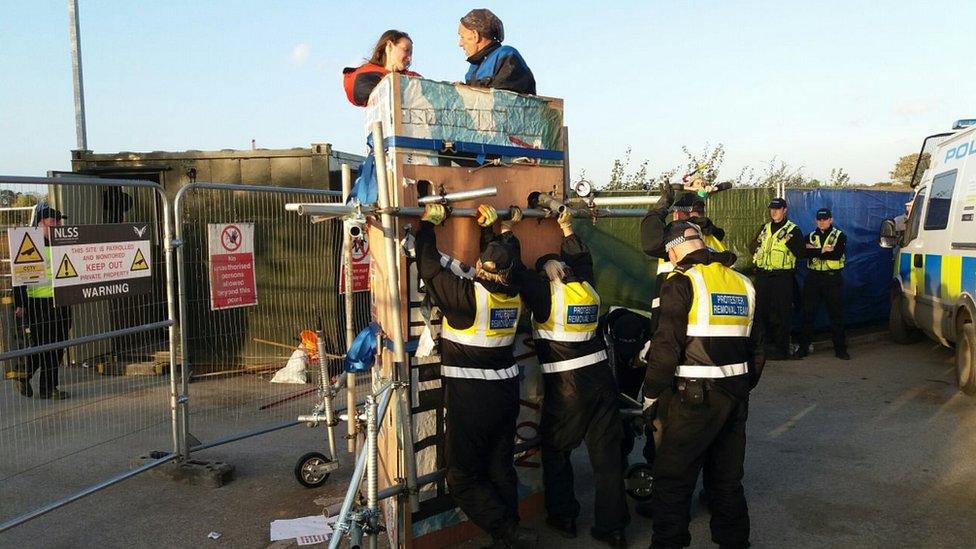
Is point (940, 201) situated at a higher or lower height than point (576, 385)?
higher

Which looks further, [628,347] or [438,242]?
[628,347]

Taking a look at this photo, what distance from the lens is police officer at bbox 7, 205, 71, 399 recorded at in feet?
15.8

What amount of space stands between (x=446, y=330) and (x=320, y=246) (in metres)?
4.37

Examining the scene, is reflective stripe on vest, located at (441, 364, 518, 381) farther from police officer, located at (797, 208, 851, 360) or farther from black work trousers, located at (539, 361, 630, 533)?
police officer, located at (797, 208, 851, 360)

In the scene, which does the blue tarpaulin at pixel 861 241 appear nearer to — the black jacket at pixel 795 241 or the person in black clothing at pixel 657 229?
the black jacket at pixel 795 241

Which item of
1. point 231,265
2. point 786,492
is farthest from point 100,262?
point 786,492

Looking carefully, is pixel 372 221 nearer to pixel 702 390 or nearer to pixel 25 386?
pixel 702 390

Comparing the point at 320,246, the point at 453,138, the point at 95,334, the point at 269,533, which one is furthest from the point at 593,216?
the point at 320,246

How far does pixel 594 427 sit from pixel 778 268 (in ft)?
19.4

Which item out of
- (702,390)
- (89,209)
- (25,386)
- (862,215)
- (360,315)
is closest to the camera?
(702,390)

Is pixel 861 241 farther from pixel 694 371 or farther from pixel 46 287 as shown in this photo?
pixel 46 287

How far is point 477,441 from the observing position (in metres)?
4.07

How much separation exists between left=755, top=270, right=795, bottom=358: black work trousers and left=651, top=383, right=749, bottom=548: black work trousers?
18.0ft

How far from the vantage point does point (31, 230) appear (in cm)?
455
